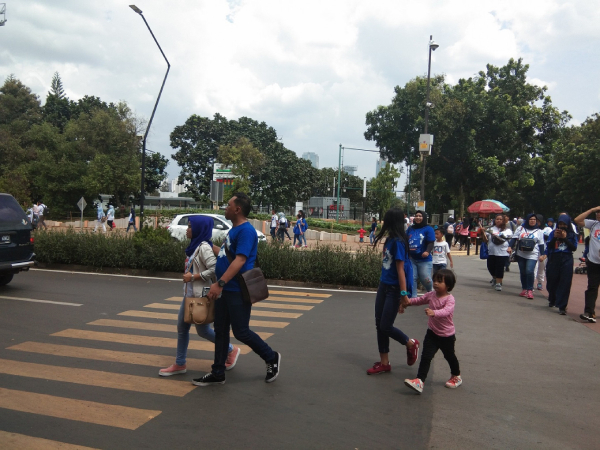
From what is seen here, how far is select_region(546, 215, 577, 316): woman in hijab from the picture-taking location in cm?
926

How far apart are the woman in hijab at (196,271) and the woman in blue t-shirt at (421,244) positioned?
12.6ft

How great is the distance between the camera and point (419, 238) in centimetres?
838

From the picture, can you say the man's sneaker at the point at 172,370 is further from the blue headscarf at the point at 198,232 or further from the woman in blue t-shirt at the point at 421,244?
the woman in blue t-shirt at the point at 421,244

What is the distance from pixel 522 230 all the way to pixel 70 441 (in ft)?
32.7

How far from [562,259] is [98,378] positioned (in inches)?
317

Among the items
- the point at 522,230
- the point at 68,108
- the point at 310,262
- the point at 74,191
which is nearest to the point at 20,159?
the point at 74,191

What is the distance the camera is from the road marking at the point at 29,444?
12.0 feet

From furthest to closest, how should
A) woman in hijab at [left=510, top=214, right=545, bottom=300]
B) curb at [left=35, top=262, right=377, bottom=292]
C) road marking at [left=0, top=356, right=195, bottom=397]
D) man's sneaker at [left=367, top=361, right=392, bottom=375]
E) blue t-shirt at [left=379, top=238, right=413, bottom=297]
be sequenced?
curb at [left=35, top=262, right=377, bottom=292] < woman in hijab at [left=510, top=214, right=545, bottom=300] < man's sneaker at [left=367, top=361, right=392, bottom=375] < blue t-shirt at [left=379, top=238, right=413, bottom=297] < road marking at [left=0, top=356, right=195, bottom=397]

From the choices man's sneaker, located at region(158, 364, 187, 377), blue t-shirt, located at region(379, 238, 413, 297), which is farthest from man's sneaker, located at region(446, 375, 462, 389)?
man's sneaker, located at region(158, 364, 187, 377)

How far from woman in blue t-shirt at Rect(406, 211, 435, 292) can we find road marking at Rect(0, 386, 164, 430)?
5.02 meters

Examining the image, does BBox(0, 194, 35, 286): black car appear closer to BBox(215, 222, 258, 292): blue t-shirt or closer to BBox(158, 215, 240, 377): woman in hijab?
BBox(158, 215, 240, 377): woman in hijab

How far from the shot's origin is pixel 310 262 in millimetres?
12305

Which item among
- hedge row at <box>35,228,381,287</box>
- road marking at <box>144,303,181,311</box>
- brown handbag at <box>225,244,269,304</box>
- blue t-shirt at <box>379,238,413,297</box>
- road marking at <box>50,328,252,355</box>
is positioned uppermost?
blue t-shirt at <box>379,238,413,297</box>

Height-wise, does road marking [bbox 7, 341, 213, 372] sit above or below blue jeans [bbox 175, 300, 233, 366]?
below
